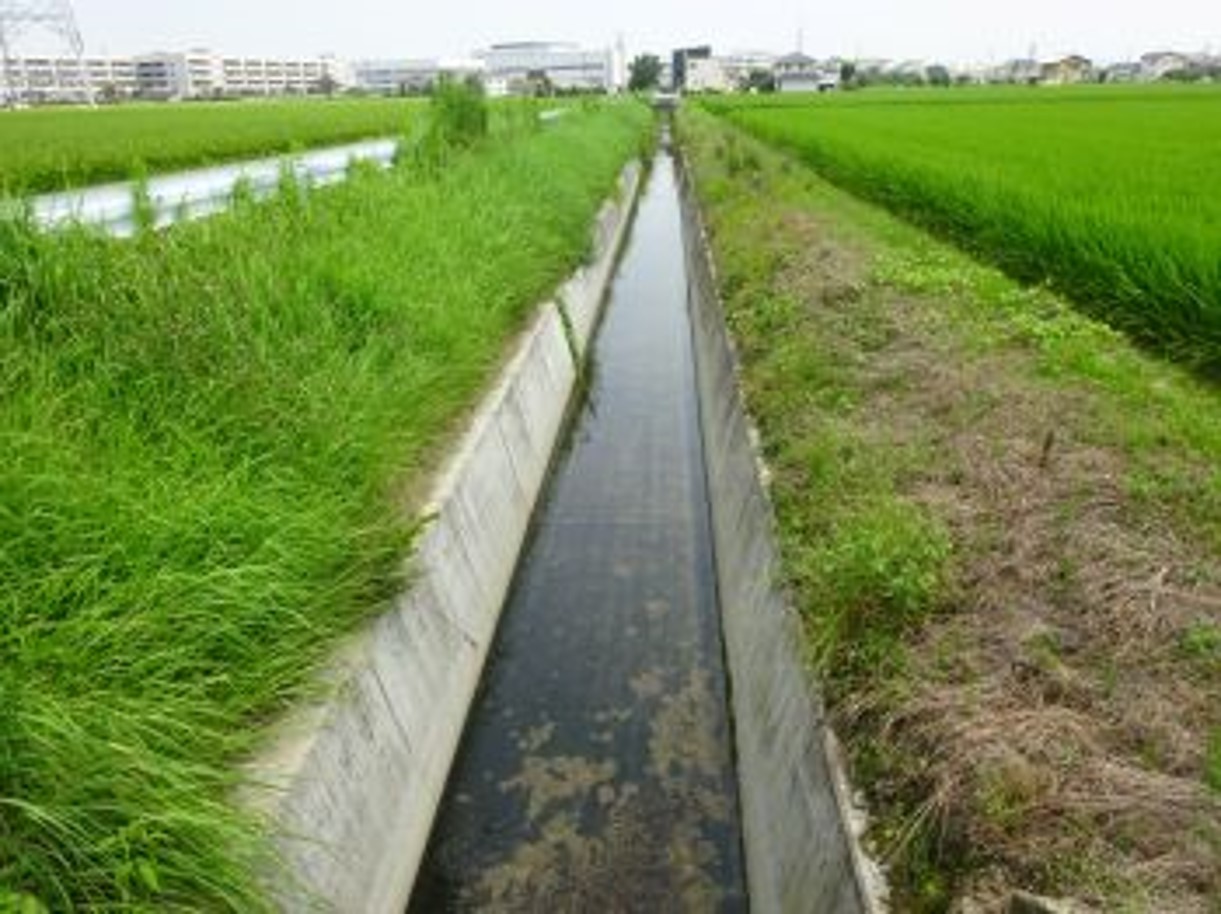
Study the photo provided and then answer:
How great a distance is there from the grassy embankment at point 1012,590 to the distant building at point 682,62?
129 metres

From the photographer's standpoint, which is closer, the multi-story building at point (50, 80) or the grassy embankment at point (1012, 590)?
the grassy embankment at point (1012, 590)

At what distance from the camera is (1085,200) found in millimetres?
11375

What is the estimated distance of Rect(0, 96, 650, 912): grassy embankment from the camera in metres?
2.99

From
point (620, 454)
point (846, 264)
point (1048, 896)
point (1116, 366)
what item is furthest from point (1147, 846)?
point (846, 264)

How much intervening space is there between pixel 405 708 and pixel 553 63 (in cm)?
15886

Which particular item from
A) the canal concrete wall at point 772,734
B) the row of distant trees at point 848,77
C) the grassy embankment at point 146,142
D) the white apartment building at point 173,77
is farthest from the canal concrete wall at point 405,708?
the white apartment building at point 173,77

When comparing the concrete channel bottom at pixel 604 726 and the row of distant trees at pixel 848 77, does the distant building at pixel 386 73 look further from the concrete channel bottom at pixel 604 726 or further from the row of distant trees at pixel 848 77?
the concrete channel bottom at pixel 604 726

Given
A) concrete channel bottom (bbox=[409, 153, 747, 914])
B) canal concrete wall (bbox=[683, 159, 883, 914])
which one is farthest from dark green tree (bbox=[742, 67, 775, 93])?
canal concrete wall (bbox=[683, 159, 883, 914])

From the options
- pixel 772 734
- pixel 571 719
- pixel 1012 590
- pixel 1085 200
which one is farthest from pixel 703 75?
pixel 1012 590

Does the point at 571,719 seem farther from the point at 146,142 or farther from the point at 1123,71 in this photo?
the point at 1123,71

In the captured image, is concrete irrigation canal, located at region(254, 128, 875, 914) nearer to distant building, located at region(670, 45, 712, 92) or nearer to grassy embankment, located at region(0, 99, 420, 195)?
grassy embankment, located at region(0, 99, 420, 195)

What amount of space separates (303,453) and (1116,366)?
5242 millimetres

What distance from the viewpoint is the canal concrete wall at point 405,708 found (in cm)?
366

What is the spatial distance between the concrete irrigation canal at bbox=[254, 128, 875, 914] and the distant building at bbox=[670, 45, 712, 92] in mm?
127944
